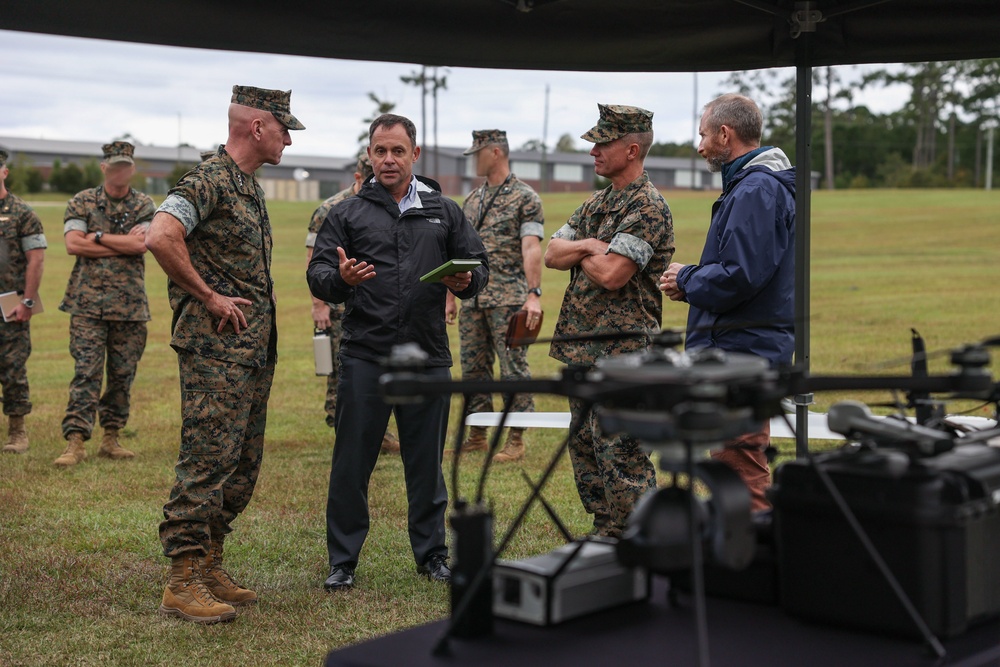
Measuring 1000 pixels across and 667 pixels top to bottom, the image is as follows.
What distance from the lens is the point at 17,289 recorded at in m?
8.75

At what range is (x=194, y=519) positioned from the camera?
14.9 feet

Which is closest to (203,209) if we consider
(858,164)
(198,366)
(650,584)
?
(198,366)

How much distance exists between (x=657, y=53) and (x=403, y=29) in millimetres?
1255

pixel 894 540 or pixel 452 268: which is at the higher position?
pixel 452 268

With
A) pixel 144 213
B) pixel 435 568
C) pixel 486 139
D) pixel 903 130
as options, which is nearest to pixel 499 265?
pixel 486 139

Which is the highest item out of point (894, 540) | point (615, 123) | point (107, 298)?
point (615, 123)

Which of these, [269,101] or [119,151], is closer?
[269,101]

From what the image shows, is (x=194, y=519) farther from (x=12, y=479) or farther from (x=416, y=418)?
(x=12, y=479)

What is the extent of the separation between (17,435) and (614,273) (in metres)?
5.86

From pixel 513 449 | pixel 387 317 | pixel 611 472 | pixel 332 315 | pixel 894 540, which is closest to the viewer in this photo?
pixel 894 540

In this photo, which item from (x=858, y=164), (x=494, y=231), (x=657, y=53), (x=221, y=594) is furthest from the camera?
(x=858, y=164)

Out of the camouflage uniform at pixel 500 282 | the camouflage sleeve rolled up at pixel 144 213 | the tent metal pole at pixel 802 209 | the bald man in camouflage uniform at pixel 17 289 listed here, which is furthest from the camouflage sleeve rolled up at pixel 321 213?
the tent metal pole at pixel 802 209

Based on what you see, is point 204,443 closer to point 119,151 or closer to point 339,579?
point 339,579

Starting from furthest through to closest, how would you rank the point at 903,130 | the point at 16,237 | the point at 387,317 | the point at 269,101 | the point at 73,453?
the point at 903,130
the point at 16,237
the point at 73,453
the point at 387,317
the point at 269,101
